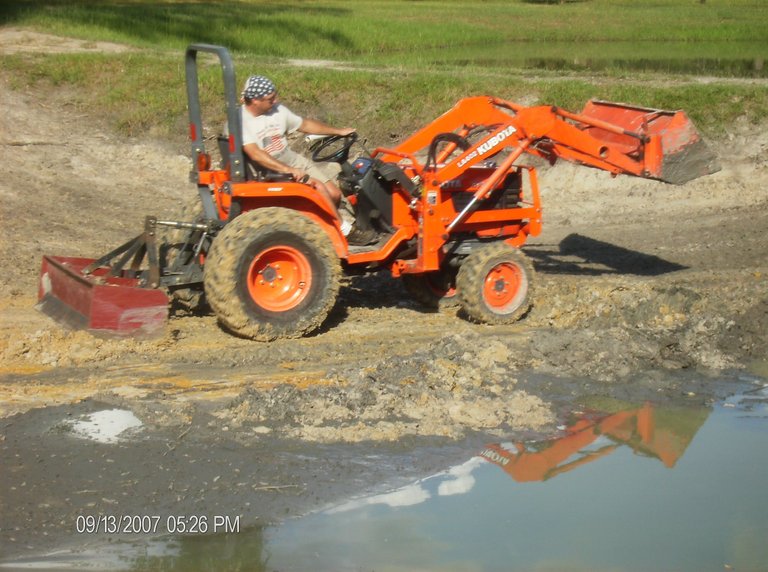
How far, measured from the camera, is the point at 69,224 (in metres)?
12.5

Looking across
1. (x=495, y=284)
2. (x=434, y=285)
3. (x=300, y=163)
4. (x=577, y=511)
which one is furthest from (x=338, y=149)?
(x=577, y=511)

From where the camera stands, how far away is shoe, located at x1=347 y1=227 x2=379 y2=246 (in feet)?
30.9

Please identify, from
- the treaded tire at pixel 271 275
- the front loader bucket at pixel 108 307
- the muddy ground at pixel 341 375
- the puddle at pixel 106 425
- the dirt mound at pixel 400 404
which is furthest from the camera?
the treaded tire at pixel 271 275

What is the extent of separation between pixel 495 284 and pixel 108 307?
315cm

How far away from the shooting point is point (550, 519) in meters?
6.04

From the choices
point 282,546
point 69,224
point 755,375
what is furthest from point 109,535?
point 69,224

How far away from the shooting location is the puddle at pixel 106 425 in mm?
6574

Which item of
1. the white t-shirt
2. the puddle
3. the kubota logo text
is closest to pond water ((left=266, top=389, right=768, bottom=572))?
the puddle

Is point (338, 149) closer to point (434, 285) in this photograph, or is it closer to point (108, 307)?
point (434, 285)

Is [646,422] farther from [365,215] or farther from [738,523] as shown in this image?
[365,215]

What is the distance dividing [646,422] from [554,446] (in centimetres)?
82

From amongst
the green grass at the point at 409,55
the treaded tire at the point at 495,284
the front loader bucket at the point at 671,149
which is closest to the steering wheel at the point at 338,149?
the treaded tire at the point at 495,284

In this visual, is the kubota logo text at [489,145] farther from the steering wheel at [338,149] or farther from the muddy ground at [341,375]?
the muddy ground at [341,375]

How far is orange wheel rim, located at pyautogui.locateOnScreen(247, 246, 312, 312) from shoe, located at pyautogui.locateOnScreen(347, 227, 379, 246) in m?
0.82
